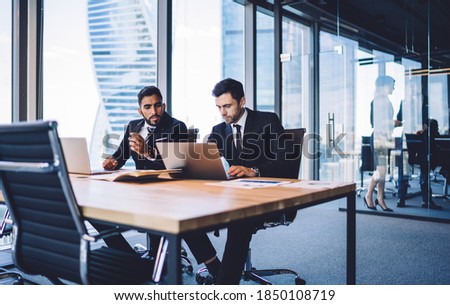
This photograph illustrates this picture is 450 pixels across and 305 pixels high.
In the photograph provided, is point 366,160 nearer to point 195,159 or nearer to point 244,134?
point 244,134

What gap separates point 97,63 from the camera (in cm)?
419

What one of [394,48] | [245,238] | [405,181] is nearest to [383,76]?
[394,48]

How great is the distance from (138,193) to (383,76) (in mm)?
4460

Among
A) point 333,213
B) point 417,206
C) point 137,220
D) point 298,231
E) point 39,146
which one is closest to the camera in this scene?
→ point 137,220

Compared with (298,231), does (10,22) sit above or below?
above

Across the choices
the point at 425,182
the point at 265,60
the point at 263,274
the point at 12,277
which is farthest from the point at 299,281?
the point at 265,60

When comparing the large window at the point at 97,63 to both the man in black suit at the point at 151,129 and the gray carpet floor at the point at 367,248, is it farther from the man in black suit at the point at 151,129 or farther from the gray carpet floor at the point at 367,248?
the gray carpet floor at the point at 367,248

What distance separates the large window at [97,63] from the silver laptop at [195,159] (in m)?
1.69

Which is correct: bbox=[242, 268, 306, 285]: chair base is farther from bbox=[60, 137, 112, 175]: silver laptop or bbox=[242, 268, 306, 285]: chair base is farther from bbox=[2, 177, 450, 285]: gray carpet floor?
bbox=[60, 137, 112, 175]: silver laptop

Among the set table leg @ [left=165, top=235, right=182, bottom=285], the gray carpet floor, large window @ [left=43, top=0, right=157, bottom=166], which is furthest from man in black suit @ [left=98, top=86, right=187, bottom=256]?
table leg @ [left=165, top=235, right=182, bottom=285]

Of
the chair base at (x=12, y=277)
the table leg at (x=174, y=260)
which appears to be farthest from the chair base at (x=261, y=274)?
the table leg at (x=174, y=260)

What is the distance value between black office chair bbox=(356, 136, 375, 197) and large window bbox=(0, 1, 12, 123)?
14.0 ft
